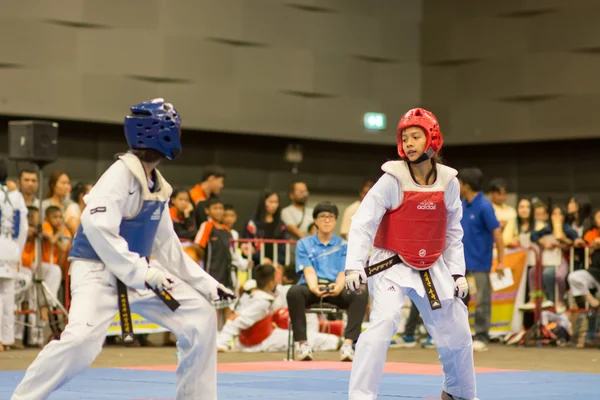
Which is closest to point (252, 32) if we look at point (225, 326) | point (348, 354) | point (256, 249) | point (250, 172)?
point (250, 172)

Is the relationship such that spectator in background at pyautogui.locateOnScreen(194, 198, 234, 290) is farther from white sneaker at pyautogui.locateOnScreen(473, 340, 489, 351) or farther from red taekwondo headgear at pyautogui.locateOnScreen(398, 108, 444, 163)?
red taekwondo headgear at pyautogui.locateOnScreen(398, 108, 444, 163)

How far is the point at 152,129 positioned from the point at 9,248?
5.88 meters

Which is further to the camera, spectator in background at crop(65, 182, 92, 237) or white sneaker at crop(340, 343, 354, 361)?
spectator in background at crop(65, 182, 92, 237)

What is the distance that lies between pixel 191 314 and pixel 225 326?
240 inches

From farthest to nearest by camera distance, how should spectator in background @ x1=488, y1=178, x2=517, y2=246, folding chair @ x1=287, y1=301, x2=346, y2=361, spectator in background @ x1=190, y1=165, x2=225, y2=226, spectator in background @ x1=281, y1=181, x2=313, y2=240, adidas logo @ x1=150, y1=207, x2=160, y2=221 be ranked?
spectator in background @ x1=281, y1=181, x2=313, y2=240 < spectator in background @ x1=488, y1=178, x2=517, y2=246 < spectator in background @ x1=190, y1=165, x2=225, y2=226 < folding chair @ x1=287, y1=301, x2=346, y2=361 < adidas logo @ x1=150, y1=207, x2=160, y2=221

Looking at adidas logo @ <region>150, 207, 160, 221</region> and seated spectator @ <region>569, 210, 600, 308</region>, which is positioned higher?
adidas logo @ <region>150, 207, 160, 221</region>

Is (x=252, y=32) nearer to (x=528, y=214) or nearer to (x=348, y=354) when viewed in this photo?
(x=528, y=214)

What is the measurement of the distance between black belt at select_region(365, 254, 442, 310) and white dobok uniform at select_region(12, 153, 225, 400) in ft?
3.33

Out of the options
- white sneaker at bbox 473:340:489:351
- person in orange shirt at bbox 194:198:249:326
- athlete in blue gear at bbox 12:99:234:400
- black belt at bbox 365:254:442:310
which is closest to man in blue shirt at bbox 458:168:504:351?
white sneaker at bbox 473:340:489:351

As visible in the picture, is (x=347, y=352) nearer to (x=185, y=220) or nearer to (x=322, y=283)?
(x=322, y=283)

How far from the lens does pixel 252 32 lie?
1519 cm

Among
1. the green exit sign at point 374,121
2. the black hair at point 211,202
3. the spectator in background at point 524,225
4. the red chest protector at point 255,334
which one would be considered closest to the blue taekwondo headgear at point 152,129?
the red chest protector at point 255,334

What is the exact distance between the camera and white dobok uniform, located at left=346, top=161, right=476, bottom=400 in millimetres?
5453

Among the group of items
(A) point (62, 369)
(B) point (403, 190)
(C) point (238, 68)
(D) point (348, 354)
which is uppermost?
(C) point (238, 68)
